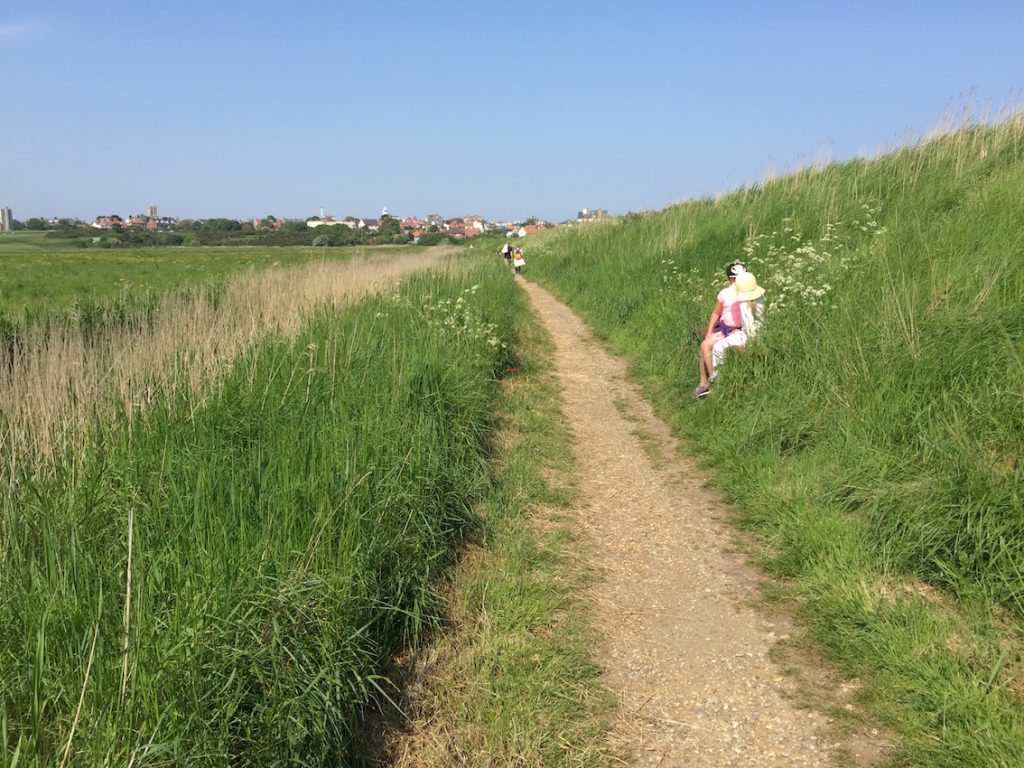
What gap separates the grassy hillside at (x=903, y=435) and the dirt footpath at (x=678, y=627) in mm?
299

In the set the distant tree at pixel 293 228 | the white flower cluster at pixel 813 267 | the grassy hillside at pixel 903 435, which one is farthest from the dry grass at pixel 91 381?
the distant tree at pixel 293 228

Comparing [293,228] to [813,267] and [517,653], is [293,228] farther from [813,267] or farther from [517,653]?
[517,653]

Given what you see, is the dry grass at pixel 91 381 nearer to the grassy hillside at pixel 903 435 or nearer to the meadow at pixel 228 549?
the meadow at pixel 228 549

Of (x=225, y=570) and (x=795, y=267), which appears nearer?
(x=225, y=570)

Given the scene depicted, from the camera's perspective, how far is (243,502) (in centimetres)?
305

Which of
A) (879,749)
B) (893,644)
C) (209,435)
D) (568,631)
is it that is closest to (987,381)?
(893,644)

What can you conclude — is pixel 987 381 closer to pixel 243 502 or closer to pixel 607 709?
pixel 607 709

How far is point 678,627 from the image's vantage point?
3564mm

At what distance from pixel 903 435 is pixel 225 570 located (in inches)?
153

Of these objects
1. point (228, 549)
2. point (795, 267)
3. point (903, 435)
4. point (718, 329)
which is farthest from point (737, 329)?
point (228, 549)

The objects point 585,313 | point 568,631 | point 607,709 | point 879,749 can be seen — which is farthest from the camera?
point 585,313

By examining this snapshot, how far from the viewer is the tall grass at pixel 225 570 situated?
2.04 meters

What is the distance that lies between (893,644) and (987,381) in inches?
76.9

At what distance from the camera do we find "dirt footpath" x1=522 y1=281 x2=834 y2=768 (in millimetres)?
2738
